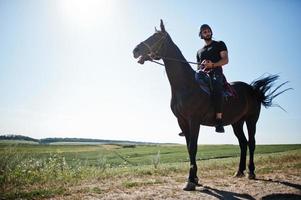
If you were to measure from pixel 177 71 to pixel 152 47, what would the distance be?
0.96m

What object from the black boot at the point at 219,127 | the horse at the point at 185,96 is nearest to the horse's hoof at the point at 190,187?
the horse at the point at 185,96

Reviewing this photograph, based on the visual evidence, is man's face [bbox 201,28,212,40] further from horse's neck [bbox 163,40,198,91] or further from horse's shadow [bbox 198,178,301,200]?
horse's shadow [bbox 198,178,301,200]

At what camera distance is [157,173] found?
1148 cm

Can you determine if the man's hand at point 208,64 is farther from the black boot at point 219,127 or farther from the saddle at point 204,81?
the black boot at point 219,127

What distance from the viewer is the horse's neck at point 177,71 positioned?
8930 millimetres

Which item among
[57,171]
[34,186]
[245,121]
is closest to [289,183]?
[245,121]

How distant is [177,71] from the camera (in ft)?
29.6

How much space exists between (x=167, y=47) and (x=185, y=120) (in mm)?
2137

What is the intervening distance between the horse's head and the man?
1.39m

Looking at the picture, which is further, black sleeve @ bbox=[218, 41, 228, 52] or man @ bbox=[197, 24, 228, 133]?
black sleeve @ bbox=[218, 41, 228, 52]

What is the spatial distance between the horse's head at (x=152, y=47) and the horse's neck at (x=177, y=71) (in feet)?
0.82

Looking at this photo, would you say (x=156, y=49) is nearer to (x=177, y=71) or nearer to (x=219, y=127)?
(x=177, y=71)

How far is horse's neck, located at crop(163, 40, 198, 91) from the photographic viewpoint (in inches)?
352

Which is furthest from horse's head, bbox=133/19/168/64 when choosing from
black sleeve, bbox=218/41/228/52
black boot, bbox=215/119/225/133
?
black boot, bbox=215/119/225/133
